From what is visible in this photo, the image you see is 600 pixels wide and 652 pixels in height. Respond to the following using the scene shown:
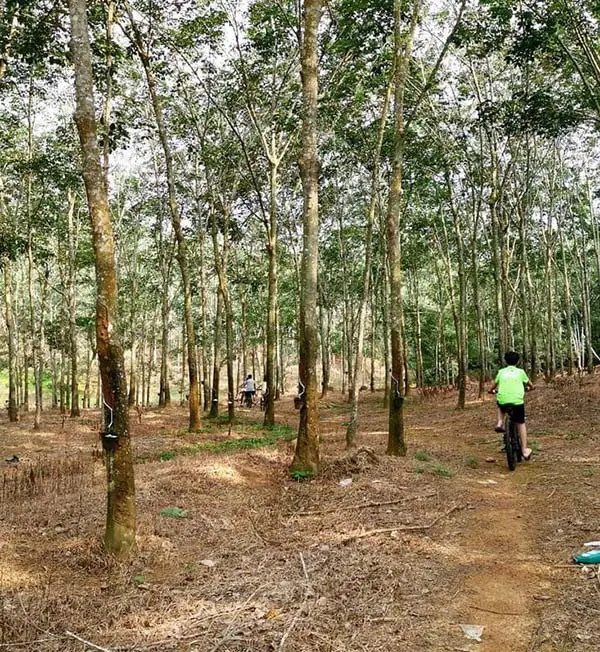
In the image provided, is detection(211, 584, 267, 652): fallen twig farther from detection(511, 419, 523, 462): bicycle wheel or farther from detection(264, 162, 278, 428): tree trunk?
detection(264, 162, 278, 428): tree trunk

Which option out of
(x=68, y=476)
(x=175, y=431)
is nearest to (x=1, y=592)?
(x=68, y=476)

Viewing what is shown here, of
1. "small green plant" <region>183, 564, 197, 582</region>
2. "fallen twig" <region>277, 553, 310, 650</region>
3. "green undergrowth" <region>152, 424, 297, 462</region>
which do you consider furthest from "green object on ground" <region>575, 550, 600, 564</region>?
"green undergrowth" <region>152, 424, 297, 462</region>

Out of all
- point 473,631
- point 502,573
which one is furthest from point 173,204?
point 473,631

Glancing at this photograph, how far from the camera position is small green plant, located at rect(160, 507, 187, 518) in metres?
6.65

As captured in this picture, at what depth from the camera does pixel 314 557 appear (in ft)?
17.3

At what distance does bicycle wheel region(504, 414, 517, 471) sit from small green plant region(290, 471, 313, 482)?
10.7ft

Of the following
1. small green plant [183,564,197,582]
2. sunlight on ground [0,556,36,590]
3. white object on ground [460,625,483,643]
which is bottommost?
small green plant [183,564,197,582]

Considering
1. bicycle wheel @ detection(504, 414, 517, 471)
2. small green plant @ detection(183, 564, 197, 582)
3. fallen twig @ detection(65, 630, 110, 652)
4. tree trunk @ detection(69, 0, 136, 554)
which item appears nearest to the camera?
fallen twig @ detection(65, 630, 110, 652)

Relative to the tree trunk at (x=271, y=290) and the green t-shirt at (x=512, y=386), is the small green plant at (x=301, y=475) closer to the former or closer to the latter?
the green t-shirt at (x=512, y=386)

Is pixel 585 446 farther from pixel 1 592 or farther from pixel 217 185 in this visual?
pixel 217 185

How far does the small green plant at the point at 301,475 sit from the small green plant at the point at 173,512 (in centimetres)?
216

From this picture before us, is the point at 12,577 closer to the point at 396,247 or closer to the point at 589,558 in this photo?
the point at 589,558

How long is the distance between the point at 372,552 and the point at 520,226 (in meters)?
20.0

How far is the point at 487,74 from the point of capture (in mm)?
18141
